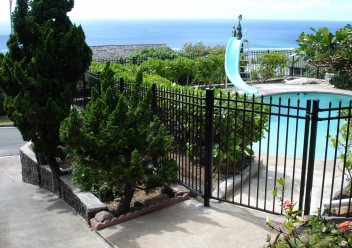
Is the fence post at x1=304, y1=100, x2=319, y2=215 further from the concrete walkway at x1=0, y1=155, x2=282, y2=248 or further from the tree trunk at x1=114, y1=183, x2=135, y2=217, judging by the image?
the tree trunk at x1=114, y1=183, x2=135, y2=217

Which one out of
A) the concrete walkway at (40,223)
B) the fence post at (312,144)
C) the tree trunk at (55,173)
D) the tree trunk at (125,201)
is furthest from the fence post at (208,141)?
the tree trunk at (55,173)

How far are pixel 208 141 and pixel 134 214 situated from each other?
55.8 inches


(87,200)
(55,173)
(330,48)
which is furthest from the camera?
(55,173)

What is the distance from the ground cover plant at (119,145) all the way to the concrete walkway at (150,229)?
1.63ft

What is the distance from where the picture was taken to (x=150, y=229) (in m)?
5.18

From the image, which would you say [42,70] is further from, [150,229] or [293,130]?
[293,130]

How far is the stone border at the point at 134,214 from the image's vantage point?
17.3 ft

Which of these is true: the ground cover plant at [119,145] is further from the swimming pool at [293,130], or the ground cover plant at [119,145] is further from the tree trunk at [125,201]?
the swimming pool at [293,130]

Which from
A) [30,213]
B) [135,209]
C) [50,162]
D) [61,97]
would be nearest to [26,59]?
[61,97]

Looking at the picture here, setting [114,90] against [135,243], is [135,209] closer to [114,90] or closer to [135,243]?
[135,243]

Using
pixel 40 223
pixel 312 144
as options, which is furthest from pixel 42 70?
pixel 312 144

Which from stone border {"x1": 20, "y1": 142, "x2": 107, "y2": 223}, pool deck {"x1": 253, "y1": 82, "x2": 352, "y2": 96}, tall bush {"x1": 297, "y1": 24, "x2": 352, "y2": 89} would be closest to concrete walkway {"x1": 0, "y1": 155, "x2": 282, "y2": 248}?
stone border {"x1": 20, "y1": 142, "x2": 107, "y2": 223}

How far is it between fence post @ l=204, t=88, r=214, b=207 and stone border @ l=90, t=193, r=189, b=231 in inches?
16.3

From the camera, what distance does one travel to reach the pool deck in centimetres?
1839
